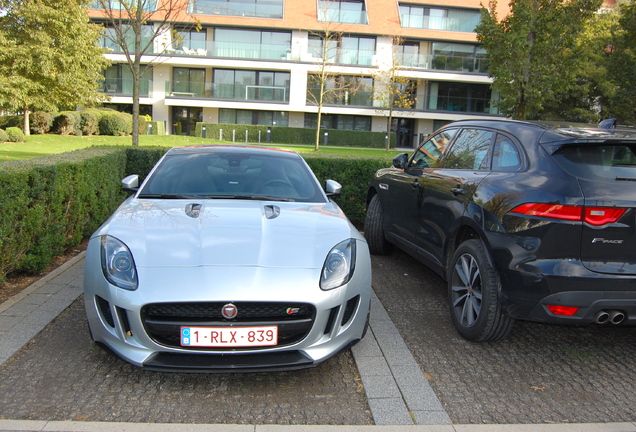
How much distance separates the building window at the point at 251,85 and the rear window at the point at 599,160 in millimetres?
37887

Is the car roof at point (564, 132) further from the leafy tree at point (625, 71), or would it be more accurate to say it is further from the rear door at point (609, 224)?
the leafy tree at point (625, 71)

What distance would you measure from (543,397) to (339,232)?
1713mm

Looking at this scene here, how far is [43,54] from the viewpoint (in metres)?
27.2

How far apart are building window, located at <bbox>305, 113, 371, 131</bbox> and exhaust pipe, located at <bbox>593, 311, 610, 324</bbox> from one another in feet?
129

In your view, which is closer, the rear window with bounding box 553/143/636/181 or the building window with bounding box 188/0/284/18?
the rear window with bounding box 553/143/636/181

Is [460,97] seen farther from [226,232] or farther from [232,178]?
[226,232]

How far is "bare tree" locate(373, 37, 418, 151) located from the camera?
37812 millimetres

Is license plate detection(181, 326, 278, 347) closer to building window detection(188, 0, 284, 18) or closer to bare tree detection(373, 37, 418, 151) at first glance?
bare tree detection(373, 37, 418, 151)

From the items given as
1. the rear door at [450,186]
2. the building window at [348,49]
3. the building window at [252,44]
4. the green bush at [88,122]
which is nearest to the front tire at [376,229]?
the rear door at [450,186]

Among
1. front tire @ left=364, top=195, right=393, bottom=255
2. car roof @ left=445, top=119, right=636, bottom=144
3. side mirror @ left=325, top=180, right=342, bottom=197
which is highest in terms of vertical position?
car roof @ left=445, top=119, right=636, bottom=144

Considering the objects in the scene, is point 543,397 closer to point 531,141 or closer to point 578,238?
point 578,238

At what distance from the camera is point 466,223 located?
4.23 m

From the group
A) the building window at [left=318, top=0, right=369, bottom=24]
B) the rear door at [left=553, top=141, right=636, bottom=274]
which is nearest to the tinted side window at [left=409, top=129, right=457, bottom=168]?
the rear door at [left=553, top=141, right=636, bottom=274]

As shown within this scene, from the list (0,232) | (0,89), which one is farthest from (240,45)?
(0,232)
